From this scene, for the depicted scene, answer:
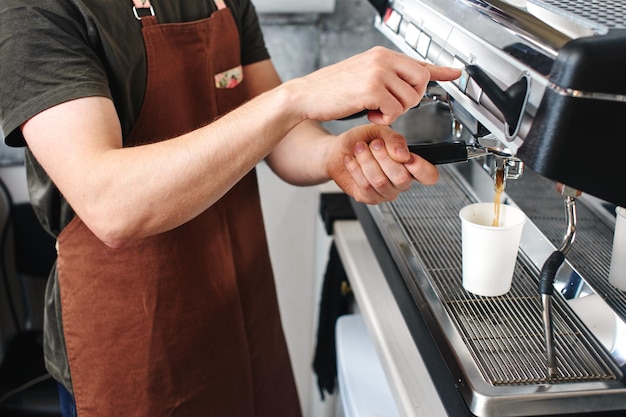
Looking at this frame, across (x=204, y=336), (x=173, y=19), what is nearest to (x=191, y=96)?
(x=173, y=19)

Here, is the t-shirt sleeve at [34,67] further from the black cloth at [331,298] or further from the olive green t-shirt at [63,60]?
the black cloth at [331,298]

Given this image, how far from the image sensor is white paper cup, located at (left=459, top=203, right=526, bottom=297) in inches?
32.7

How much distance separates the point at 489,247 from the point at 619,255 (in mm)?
181

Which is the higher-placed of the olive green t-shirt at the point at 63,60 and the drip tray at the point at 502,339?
the olive green t-shirt at the point at 63,60

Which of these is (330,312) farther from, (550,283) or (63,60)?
(63,60)

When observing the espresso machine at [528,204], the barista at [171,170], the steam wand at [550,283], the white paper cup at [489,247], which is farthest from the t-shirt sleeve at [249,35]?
the steam wand at [550,283]

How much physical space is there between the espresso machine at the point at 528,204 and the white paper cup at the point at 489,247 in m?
0.02

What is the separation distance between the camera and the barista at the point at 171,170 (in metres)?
0.76

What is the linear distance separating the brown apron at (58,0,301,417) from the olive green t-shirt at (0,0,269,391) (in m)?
0.02

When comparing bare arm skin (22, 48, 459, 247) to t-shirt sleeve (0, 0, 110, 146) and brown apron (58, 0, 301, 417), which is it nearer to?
t-shirt sleeve (0, 0, 110, 146)

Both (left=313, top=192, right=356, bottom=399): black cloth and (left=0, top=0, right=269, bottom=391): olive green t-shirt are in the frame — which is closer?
(left=0, top=0, right=269, bottom=391): olive green t-shirt

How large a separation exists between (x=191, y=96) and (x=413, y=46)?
0.33 metres

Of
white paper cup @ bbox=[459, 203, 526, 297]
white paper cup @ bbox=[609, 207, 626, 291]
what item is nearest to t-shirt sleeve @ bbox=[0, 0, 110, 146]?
white paper cup @ bbox=[459, 203, 526, 297]

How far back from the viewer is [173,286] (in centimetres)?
101
